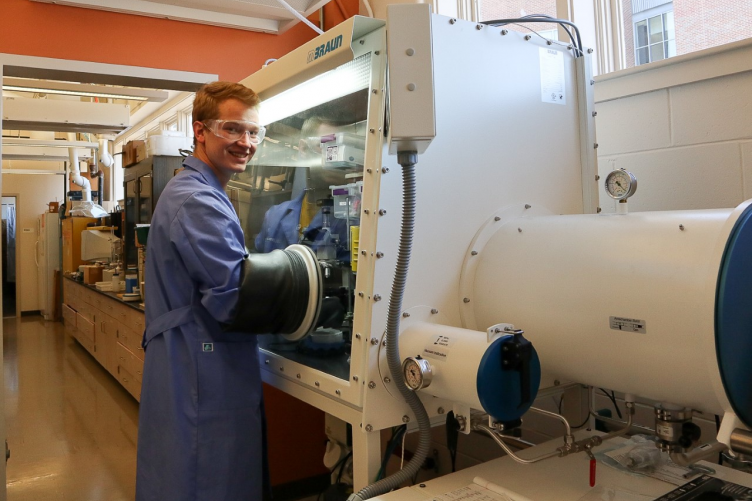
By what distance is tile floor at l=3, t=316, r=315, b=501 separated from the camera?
3258 millimetres

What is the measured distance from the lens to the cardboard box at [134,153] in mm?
4375

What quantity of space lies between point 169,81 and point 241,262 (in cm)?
187

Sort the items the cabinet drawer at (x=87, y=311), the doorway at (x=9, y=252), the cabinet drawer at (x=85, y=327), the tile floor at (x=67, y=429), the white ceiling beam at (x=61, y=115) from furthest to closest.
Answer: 1. the doorway at (x=9, y=252)
2. the cabinet drawer at (x=85, y=327)
3. the cabinet drawer at (x=87, y=311)
4. the white ceiling beam at (x=61, y=115)
5. the tile floor at (x=67, y=429)

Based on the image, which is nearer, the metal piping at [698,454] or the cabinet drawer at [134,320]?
the metal piping at [698,454]

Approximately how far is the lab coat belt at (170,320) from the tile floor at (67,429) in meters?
1.92

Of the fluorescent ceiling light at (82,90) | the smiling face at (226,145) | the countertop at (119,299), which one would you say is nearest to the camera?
the smiling face at (226,145)

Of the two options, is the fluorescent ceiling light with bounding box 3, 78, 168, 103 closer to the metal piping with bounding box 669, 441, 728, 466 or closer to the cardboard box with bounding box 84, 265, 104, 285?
the cardboard box with bounding box 84, 265, 104, 285

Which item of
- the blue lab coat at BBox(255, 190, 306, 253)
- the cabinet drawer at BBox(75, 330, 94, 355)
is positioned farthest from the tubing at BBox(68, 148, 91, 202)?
the blue lab coat at BBox(255, 190, 306, 253)

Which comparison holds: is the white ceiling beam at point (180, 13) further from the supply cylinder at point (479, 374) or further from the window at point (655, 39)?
the supply cylinder at point (479, 374)

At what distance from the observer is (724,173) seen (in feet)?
5.45

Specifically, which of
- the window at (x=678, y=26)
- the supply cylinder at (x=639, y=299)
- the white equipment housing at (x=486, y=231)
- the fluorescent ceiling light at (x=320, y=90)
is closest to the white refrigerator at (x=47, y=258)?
the fluorescent ceiling light at (x=320, y=90)

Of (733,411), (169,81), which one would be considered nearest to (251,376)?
(733,411)

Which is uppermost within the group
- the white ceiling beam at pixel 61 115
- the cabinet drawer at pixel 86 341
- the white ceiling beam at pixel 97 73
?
the white ceiling beam at pixel 61 115

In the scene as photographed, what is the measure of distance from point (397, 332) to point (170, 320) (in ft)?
2.42
